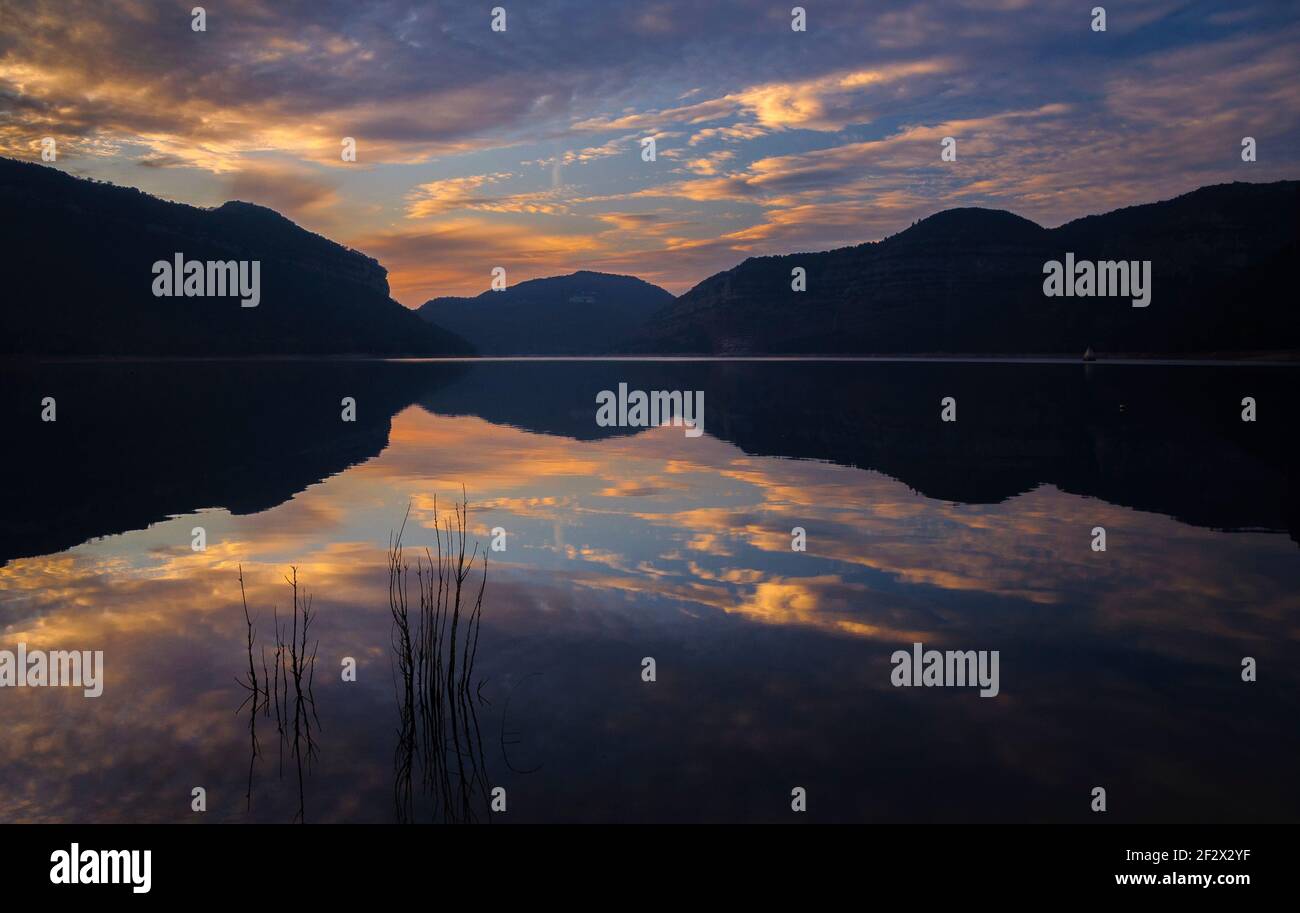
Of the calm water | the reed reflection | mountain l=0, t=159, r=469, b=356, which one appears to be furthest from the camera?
mountain l=0, t=159, r=469, b=356

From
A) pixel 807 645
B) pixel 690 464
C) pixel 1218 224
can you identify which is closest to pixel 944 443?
pixel 690 464

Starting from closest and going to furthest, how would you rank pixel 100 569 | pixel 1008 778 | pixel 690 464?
pixel 1008 778, pixel 100 569, pixel 690 464

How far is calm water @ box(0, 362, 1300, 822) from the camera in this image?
701cm

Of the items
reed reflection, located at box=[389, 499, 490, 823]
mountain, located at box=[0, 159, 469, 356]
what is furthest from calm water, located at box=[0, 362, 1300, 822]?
mountain, located at box=[0, 159, 469, 356]

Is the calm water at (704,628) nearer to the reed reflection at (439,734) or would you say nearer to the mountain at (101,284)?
the reed reflection at (439,734)

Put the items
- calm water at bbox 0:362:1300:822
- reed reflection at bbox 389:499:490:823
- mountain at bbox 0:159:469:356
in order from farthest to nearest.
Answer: mountain at bbox 0:159:469:356
calm water at bbox 0:362:1300:822
reed reflection at bbox 389:499:490:823

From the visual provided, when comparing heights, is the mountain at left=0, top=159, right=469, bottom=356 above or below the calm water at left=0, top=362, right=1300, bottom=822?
above

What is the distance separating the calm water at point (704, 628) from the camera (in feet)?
23.0

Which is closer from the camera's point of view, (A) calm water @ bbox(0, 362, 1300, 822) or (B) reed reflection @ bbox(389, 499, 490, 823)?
(B) reed reflection @ bbox(389, 499, 490, 823)

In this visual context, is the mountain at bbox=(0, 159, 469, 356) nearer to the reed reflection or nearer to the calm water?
the calm water

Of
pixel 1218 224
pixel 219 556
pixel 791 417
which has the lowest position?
pixel 219 556
